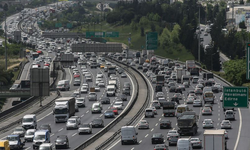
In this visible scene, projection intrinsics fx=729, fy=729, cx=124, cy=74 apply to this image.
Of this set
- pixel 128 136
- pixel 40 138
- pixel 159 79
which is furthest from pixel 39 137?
pixel 159 79

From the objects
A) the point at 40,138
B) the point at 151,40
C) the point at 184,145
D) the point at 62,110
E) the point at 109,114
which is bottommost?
the point at 109,114

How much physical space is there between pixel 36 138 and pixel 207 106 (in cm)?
3550

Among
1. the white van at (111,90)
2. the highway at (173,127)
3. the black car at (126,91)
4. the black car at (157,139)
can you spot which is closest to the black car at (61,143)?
the highway at (173,127)

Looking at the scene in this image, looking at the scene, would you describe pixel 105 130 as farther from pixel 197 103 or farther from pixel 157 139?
pixel 197 103

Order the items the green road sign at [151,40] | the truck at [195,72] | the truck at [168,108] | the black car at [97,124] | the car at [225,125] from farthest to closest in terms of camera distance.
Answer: the truck at [195,72] < the green road sign at [151,40] < the truck at [168,108] < the black car at [97,124] < the car at [225,125]

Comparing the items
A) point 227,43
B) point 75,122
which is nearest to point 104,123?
point 75,122

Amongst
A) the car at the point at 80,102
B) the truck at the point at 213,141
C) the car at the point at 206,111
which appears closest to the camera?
the truck at the point at 213,141

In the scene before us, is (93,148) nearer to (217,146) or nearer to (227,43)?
(217,146)

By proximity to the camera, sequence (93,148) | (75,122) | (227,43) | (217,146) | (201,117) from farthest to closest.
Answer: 1. (227,43)
2. (201,117)
3. (75,122)
4. (93,148)
5. (217,146)

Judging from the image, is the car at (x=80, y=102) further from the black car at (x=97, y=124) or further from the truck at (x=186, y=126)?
the truck at (x=186, y=126)

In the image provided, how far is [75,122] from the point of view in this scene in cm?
8369

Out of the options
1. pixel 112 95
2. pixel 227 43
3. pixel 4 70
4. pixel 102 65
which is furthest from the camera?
pixel 227 43

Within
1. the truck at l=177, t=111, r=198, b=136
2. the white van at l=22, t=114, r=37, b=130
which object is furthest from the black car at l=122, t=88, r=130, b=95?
the truck at l=177, t=111, r=198, b=136

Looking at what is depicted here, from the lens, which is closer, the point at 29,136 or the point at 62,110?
the point at 29,136
